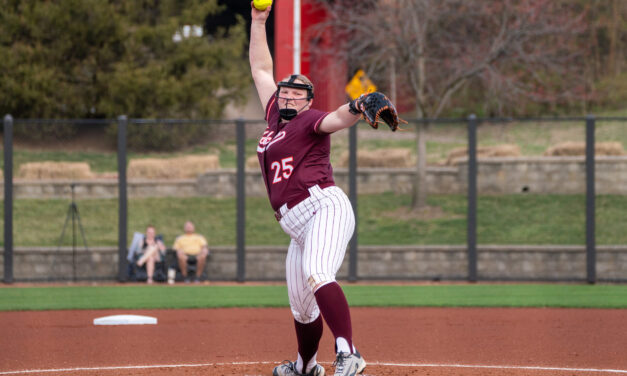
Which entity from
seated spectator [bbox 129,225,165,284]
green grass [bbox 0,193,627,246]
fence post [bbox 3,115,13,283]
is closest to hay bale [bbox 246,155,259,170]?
green grass [bbox 0,193,627,246]

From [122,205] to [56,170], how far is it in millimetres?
2910

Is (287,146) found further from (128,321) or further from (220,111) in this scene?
(220,111)

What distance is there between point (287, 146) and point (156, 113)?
50.6ft

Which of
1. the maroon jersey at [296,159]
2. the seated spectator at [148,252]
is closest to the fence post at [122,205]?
the seated spectator at [148,252]

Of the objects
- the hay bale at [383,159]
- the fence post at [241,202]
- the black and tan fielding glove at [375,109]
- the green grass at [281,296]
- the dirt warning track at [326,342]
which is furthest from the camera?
the hay bale at [383,159]

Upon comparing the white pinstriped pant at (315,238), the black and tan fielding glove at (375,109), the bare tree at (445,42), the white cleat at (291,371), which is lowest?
the white cleat at (291,371)

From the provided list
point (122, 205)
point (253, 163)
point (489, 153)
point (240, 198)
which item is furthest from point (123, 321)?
point (489, 153)

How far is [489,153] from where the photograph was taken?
1886cm

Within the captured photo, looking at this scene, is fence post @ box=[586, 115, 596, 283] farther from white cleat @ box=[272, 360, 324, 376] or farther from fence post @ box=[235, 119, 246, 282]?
white cleat @ box=[272, 360, 324, 376]

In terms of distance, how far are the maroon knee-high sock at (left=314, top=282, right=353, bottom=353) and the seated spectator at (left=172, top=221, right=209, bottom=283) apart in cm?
948

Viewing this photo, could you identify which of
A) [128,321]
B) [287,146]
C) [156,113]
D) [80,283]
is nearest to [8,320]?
[128,321]

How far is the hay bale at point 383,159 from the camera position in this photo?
17584 millimetres

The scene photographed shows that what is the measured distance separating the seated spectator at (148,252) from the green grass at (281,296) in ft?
1.78

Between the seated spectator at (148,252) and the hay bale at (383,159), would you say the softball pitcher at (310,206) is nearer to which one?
the seated spectator at (148,252)
